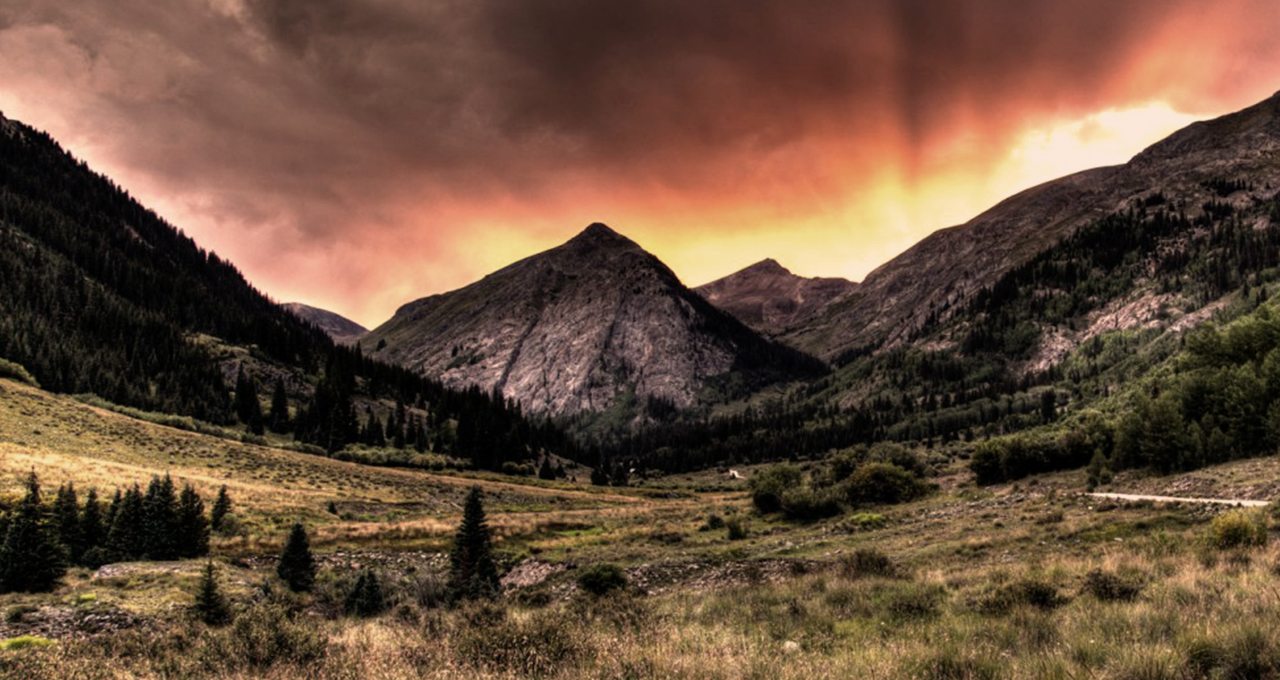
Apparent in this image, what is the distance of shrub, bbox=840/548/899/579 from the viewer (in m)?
18.7

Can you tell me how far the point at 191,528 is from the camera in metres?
36.3

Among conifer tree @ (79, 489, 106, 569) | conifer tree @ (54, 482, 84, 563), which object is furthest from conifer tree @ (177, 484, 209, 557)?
conifer tree @ (54, 482, 84, 563)

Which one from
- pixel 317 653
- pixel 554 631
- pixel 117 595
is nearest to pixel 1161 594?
pixel 554 631

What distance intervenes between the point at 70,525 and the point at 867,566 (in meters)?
40.2

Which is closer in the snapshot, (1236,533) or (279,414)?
(1236,533)

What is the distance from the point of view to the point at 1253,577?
1081 cm

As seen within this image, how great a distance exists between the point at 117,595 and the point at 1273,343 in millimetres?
70230

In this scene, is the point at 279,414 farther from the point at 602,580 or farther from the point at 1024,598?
the point at 1024,598

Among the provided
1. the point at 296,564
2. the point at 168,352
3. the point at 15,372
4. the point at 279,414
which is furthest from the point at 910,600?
the point at 168,352

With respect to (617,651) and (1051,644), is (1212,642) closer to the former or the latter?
(1051,644)

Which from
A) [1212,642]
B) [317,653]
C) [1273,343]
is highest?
[1273,343]

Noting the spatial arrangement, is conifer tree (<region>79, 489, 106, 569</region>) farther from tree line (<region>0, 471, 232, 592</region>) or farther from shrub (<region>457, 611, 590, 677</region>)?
shrub (<region>457, 611, 590, 677</region>)

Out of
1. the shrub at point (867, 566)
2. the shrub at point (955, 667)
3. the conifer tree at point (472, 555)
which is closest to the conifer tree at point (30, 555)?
the conifer tree at point (472, 555)

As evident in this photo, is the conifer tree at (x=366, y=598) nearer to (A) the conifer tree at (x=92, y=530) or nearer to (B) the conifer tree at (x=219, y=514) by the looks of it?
(A) the conifer tree at (x=92, y=530)
